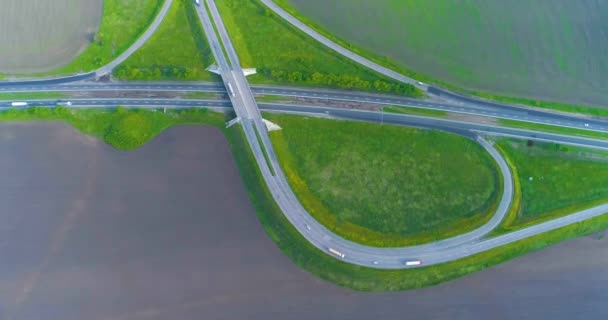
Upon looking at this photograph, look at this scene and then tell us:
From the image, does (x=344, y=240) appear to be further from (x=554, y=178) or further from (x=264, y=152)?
(x=554, y=178)

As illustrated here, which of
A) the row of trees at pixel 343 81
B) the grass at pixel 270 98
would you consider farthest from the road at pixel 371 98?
the row of trees at pixel 343 81

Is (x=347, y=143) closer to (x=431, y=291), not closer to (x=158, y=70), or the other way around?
(x=431, y=291)

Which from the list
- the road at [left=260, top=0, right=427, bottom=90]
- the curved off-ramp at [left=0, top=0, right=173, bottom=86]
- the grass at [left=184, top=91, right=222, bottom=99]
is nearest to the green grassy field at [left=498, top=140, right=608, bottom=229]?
the road at [left=260, top=0, right=427, bottom=90]

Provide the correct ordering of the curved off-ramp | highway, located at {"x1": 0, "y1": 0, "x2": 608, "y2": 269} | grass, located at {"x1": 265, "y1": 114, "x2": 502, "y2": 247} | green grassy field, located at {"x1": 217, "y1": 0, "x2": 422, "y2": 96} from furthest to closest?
1. the curved off-ramp
2. green grassy field, located at {"x1": 217, "y1": 0, "x2": 422, "y2": 96}
3. grass, located at {"x1": 265, "y1": 114, "x2": 502, "y2": 247}
4. highway, located at {"x1": 0, "y1": 0, "x2": 608, "y2": 269}

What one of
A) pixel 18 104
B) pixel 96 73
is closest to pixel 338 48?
pixel 96 73

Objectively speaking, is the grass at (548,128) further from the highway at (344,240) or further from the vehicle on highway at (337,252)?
the vehicle on highway at (337,252)

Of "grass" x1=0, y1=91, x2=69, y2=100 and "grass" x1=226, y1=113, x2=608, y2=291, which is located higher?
"grass" x1=0, y1=91, x2=69, y2=100

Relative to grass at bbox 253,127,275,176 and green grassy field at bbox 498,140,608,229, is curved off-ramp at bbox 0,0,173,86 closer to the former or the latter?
grass at bbox 253,127,275,176

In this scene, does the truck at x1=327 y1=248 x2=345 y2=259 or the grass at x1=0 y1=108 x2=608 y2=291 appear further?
the truck at x1=327 y1=248 x2=345 y2=259
